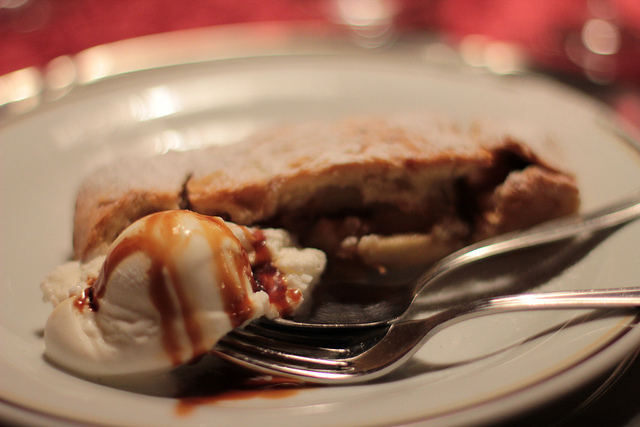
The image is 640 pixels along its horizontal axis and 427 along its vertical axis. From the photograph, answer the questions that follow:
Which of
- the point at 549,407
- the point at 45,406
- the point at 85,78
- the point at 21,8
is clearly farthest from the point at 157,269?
the point at 21,8

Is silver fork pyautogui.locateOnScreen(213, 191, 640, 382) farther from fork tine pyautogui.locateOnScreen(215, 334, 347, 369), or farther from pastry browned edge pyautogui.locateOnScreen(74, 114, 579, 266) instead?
pastry browned edge pyautogui.locateOnScreen(74, 114, 579, 266)

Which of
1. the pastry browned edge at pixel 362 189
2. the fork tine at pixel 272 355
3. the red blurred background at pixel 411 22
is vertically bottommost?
the fork tine at pixel 272 355

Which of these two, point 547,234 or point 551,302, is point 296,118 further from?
point 551,302

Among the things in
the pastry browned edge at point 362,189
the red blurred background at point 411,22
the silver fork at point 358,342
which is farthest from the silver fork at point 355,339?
the red blurred background at point 411,22

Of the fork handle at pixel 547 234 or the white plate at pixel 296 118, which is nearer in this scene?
the white plate at pixel 296 118

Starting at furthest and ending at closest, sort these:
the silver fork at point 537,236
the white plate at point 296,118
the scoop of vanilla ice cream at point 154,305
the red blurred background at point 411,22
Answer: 1. the red blurred background at point 411,22
2. the silver fork at point 537,236
3. the scoop of vanilla ice cream at point 154,305
4. the white plate at point 296,118

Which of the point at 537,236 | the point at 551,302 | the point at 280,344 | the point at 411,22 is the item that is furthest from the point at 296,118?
the point at 411,22

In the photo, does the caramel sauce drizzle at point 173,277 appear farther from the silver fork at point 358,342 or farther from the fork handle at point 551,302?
the fork handle at point 551,302
